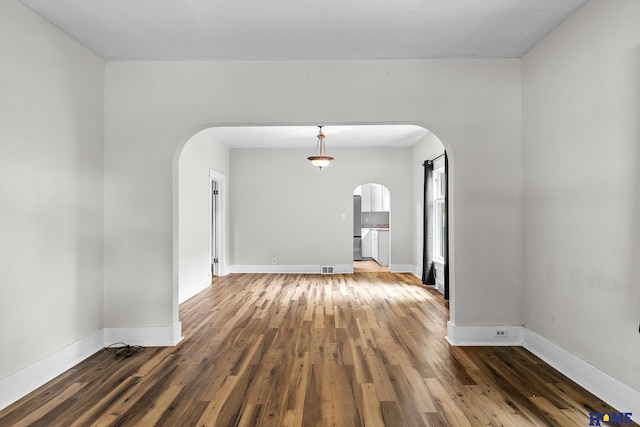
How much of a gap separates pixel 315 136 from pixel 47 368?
5.35m

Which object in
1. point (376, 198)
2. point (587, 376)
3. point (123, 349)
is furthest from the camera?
point (376, 198)

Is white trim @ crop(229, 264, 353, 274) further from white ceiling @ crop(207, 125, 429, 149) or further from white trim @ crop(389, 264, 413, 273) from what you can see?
white ceiling @ crop(207, 125, 429, 149)

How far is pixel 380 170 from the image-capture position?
26.4 ft

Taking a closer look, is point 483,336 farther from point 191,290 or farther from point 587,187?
point 191,290

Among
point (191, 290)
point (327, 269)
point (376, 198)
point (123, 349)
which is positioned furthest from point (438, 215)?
point (123, 349)

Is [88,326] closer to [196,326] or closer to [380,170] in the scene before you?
[196,326]

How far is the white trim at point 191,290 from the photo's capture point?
536 centimetres

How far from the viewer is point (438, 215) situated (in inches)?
266

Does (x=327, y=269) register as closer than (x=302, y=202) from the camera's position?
Yes

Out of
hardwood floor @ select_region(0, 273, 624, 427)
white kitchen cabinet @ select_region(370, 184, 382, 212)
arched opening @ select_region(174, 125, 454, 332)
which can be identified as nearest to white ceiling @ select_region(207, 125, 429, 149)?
arched opening @ select_region(174, 125, 454, 332)

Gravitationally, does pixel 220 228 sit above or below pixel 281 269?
above

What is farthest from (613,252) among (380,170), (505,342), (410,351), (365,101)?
(380,170)

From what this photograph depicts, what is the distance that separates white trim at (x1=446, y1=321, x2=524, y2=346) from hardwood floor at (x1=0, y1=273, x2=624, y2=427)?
0.09 metres

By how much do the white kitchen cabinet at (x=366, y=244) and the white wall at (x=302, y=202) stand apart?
2509 millimetres
